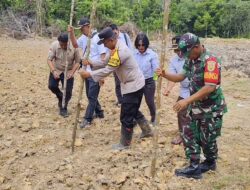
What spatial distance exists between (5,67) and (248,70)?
25.8ft

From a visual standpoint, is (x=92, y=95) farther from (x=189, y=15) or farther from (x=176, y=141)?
(x=189, y=15)

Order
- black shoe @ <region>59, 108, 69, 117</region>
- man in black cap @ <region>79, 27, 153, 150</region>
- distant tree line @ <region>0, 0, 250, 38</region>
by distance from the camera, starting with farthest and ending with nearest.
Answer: distant tree line @ <region>0, 0, 250, 38</region> → black shoe @ <region>59, 108, 69, 117</region> → man in black cap @ <region>79, 27, 153, 150</region>

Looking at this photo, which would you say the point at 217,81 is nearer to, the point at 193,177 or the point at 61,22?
the point at 193,177

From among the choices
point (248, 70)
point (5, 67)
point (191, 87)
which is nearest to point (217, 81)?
point (191, 87)

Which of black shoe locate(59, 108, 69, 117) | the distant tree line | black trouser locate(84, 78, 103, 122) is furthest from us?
the distant tree line

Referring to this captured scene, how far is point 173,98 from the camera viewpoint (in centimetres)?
943

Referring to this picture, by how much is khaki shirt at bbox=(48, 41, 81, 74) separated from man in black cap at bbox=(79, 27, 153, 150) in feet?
5.63

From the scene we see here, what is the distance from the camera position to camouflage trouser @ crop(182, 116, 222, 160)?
428 cm

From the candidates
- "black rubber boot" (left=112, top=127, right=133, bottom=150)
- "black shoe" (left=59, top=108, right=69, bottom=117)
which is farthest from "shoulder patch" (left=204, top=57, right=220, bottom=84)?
"black shoe" (left=59, top=108, right=69, bottom=117)

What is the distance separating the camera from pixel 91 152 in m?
5.30

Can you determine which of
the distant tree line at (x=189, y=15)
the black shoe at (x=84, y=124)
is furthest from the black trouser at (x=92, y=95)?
the distant tree line at (x=189, y=15)

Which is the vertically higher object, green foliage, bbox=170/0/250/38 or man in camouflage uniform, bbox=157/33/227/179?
green foliage, bbox=170/0/250/38

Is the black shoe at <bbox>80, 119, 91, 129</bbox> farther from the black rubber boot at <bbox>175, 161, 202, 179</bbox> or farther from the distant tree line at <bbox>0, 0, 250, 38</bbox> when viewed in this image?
the distant tree line at <bbox>0, 0, 250, 38</bbox>

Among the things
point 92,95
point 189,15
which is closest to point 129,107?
point 92,95
